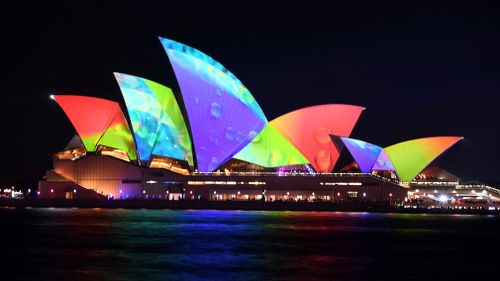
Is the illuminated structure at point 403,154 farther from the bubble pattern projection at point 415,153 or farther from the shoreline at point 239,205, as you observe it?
the shoreline at point 239,205

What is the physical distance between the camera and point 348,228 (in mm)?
48781

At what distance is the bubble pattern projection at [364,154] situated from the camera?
3073 inches

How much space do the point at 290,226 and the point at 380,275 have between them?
21300 millimetres

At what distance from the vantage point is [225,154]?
249 feet

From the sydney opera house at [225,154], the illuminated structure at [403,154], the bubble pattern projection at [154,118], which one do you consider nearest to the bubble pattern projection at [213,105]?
the sydney opera house at [225,154]

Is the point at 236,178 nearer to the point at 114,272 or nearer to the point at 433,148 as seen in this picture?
the point at 433,148

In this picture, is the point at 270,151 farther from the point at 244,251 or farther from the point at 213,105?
the point at 244,251

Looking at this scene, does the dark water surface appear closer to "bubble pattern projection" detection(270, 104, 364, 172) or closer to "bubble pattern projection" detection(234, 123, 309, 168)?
"bubble pattern projection" detection(270, 104, 364, 172)

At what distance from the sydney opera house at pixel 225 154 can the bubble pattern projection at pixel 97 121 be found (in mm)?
99

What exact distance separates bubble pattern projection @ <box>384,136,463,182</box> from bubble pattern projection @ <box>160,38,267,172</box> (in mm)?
15702

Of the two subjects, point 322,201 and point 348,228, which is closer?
point 348,228

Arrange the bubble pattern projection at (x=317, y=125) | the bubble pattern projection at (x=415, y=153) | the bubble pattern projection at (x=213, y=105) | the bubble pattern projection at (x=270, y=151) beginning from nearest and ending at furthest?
the bubble pattern projection at (x=213, y=105), the bubble pattern projection at (x=317, y=125), the bubble pattern projection at (x=415, y=153), the bubble pattern projection at (x=270, y=151)

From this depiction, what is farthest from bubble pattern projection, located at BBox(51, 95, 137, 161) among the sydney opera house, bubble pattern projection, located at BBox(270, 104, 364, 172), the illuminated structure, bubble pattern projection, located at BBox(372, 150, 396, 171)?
bubble pattern projection, located at BBox(372, 150, 396, 171)

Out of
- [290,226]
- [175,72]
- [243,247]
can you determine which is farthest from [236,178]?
[243,247]
